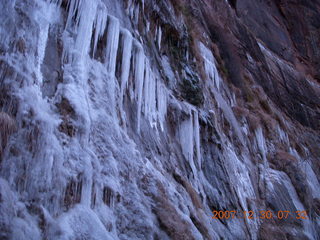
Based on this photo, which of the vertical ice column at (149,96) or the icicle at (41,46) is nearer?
the icicle at (41,46)

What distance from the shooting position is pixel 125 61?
6895mm

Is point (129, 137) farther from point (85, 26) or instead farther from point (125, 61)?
point (85, 26)

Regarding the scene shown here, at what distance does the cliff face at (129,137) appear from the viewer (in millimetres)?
4363

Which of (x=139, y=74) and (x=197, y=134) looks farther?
(x=197, y=134)

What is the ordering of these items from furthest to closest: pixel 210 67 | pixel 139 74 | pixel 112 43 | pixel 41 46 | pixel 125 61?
pixel 210 67
pixel 139 74
pixel 125 61
pixel 112 43
pixel 41 46

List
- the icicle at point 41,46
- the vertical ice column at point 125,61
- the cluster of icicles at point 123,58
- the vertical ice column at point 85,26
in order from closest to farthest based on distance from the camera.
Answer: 1. the icicle at point 41,46
2. the vertical ice column at point 85,26
3. the cluster of icicles at point 123,58
4. the vertical ice column at point 125,61

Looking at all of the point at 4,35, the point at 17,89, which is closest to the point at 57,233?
the point at 17,89

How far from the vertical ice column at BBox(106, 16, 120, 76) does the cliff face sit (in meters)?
0.02
